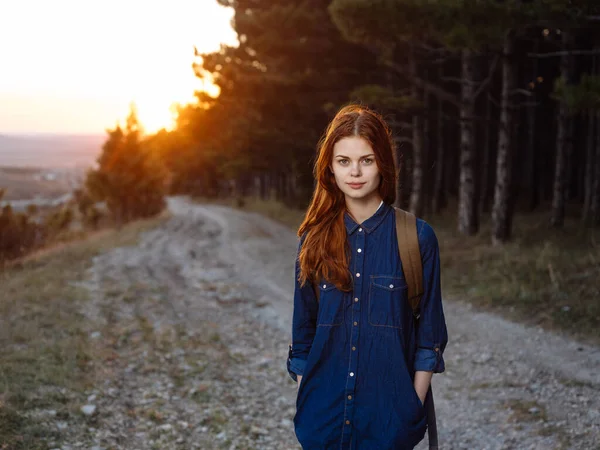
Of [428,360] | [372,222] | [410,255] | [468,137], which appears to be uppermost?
[468,137]

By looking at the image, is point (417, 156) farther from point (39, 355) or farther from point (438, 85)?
point (39, 355)

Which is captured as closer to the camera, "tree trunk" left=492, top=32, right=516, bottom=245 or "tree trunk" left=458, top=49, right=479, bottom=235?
"tree trunk" left=492, top=32, right=516, bottom=245

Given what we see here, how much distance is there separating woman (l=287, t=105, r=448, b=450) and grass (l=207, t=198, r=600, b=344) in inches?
221

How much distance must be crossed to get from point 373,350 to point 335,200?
2.13 ft

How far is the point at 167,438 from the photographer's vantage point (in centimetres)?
506

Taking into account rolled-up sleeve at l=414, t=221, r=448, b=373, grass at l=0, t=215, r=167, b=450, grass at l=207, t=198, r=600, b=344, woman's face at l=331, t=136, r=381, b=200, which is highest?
woman's face at l=331, t=136, r=381, b=200

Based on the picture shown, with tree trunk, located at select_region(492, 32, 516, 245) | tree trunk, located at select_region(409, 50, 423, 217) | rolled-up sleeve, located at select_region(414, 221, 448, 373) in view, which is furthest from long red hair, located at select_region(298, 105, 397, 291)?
tree trunk, located at select_region(409, 50, 423, 217)

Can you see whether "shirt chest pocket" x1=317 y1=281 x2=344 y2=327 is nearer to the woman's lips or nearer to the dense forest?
the woman's lips

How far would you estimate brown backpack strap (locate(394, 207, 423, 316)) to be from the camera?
7.76 ft

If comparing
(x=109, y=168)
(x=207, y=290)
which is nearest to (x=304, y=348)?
(x=207, y=290)

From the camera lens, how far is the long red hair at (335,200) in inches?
94.4

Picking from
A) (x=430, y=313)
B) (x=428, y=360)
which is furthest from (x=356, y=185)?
(x=428, y=360)

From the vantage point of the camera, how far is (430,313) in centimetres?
240

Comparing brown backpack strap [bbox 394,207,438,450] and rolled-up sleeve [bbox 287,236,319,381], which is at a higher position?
brown backpack strap [bbox 394,207,438,450]
